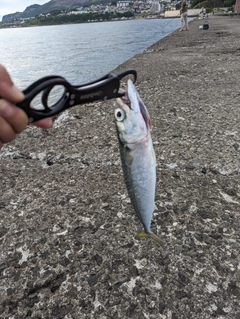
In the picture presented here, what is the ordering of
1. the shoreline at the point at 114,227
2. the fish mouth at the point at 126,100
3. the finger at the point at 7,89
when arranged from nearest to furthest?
1. the finger at the point at 7,89
2. the fish mouth at the point at 126,100
3. the shoreline at the point at 114,227

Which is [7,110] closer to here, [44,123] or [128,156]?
[44,123]

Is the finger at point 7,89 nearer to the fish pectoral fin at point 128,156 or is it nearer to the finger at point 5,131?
the finger at point 5,131

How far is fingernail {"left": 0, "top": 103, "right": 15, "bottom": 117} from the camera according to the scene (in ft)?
3.71

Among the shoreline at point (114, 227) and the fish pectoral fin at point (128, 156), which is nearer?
the fish pectoral fin at point (128, 156)

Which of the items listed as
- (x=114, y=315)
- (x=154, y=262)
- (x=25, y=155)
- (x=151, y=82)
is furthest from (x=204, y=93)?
(x=114, y=315)

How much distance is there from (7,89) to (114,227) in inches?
48.7

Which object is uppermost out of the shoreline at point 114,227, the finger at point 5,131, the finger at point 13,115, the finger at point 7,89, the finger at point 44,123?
the finger at point 7,89

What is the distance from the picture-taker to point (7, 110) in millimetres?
1140

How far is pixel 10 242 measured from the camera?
1.94m

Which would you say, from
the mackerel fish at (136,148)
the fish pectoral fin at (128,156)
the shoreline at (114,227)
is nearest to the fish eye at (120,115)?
the mackerel fish at (136,148)

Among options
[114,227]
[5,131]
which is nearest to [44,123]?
[5,131]

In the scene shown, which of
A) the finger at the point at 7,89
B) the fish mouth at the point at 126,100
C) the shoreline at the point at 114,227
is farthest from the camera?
the shoreline at the point at 114,227

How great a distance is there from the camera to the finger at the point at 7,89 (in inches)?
43.4

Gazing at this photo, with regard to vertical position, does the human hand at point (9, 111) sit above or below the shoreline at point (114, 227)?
above
